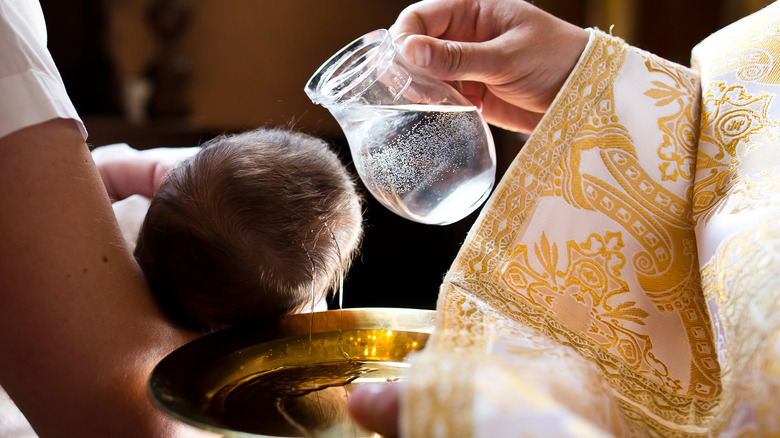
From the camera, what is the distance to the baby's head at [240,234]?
751mm

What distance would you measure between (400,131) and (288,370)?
26 centimetres

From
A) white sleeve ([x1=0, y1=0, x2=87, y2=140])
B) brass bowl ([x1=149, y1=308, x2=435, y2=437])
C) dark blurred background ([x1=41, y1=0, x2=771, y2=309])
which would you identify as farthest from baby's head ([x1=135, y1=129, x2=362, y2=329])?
dark blurred background ([x1=41, y1=0, x2=771, y2=309])

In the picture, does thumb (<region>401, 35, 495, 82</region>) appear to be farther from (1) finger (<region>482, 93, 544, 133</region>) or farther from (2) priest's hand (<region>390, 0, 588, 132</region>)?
(1) finger (<region>482, 93, 544, 133</region>)

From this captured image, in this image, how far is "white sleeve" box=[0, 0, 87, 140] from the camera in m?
0.58

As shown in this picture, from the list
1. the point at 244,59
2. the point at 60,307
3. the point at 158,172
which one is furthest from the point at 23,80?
the point at 244,59

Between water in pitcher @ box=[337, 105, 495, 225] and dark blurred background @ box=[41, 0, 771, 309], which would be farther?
dark blurred background @ box=[41, 0, 771, 309]

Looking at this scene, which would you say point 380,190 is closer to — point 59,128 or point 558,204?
point 558,204

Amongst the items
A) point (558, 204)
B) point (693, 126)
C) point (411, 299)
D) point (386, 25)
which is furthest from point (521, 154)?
point (386, 25)

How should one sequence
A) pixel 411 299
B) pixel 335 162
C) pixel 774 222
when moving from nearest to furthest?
pixel 774 222, pixel 335 162, pixel 411 299

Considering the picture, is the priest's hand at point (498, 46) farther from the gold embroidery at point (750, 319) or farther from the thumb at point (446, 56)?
the gold embroidery at point (750, 319)

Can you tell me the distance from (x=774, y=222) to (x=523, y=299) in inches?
8.7

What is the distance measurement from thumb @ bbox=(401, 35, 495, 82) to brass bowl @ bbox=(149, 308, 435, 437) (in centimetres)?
28

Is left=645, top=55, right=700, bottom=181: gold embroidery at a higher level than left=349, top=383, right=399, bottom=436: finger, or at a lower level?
higher

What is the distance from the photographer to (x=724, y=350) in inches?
21.6
